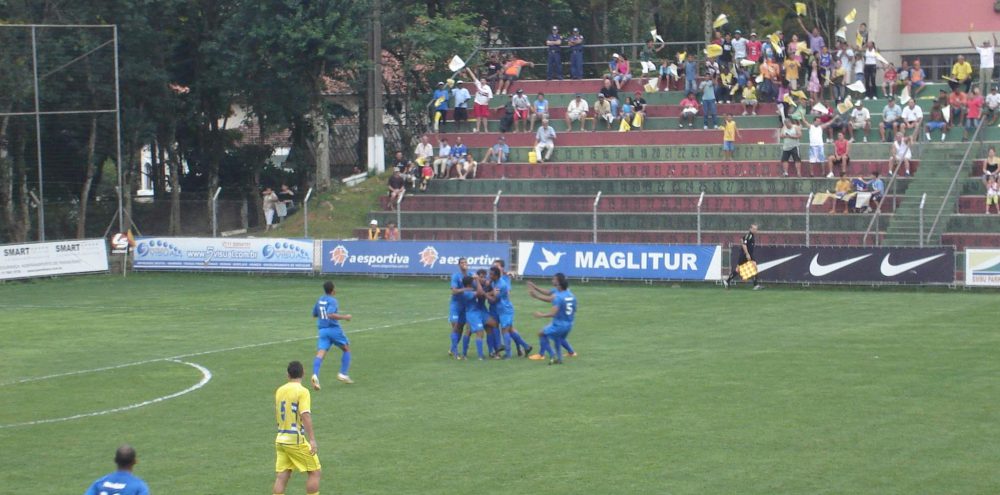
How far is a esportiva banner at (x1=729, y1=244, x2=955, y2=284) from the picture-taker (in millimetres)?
34344

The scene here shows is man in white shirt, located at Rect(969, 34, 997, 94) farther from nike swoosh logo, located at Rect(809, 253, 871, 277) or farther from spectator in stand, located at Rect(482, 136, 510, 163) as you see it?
spectator in stand, located at Rect(482, 136, 510, 163)

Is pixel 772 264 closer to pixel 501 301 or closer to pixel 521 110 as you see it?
pixel 501 301

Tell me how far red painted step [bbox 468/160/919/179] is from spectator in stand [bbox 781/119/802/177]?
0.53 m

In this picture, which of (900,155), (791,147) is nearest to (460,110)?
(791,147)

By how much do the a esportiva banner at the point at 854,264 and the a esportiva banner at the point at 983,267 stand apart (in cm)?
42

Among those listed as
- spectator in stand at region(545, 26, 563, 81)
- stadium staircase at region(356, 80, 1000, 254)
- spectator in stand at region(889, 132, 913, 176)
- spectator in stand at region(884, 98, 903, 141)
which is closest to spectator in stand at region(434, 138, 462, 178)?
stadium staircase at region(356, 80, 1000, 254)

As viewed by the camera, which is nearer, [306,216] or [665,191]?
[665,191]

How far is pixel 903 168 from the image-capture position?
4028 centimetres

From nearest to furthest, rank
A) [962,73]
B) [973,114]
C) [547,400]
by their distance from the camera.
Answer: [547,400], [973,114], [962,73]

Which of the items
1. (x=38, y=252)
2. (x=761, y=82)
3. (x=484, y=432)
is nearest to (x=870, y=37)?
(x=761, y=82)

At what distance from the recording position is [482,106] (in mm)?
49219

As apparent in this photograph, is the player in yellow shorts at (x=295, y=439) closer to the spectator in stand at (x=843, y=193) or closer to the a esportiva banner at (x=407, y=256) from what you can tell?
the a esportiva banner at (x=407, y=256)

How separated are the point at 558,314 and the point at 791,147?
21.3 metres

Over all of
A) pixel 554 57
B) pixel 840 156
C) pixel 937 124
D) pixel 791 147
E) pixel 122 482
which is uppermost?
pixel 554 57
